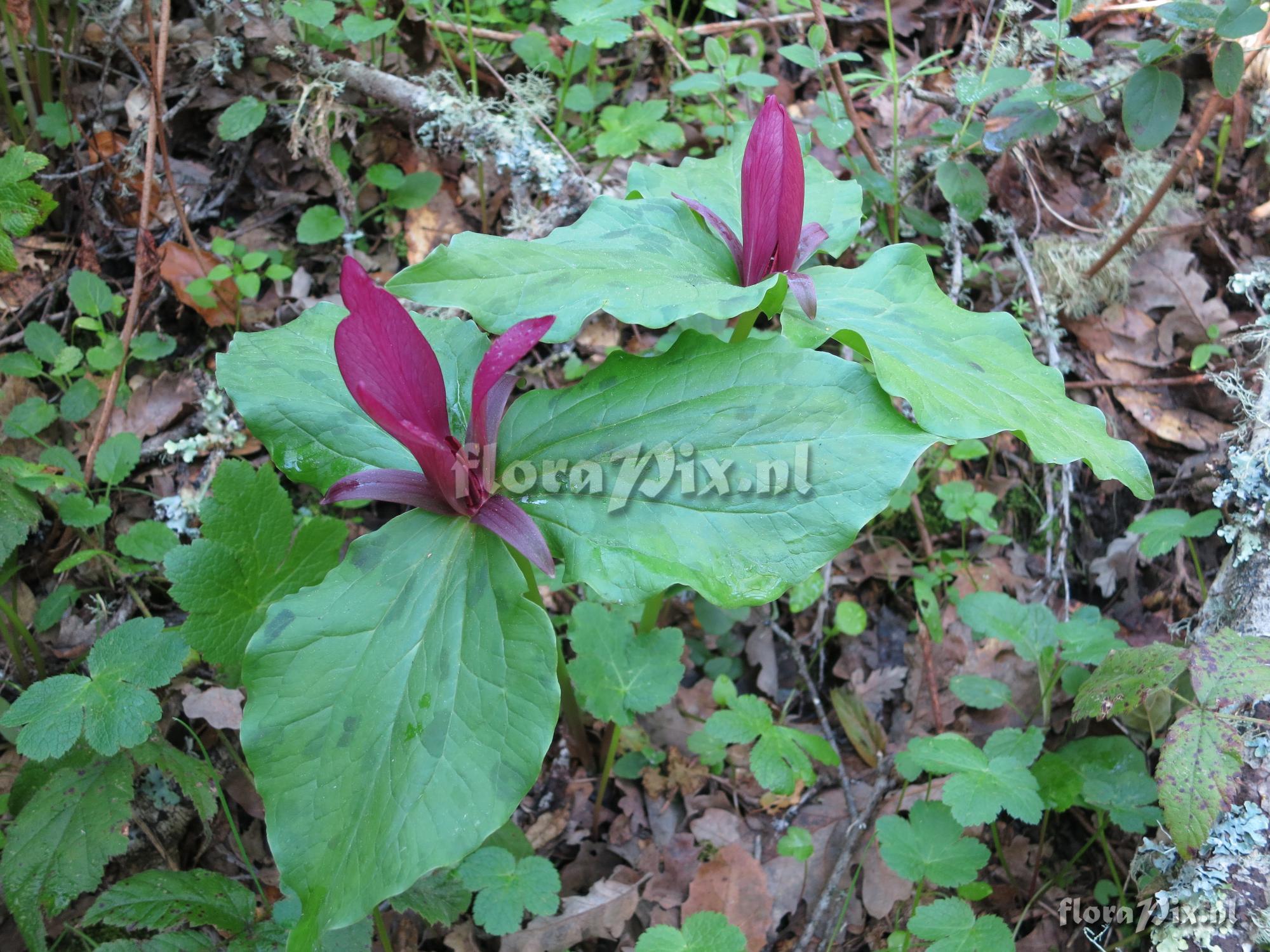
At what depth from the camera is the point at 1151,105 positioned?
7.48ft

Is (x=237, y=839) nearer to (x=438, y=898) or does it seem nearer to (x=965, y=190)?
(x=438, y=898)

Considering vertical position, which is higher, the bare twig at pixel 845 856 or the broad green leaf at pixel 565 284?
the broad green leaf at pixel 565 284

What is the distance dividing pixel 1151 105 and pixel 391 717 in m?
2.50

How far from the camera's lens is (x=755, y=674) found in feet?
8.09

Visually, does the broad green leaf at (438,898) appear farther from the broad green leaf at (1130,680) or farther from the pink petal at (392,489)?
the broad green leaf at (1130,680)

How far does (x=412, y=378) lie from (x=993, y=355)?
40.4 inches

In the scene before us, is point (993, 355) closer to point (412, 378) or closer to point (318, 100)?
point (412, 378)

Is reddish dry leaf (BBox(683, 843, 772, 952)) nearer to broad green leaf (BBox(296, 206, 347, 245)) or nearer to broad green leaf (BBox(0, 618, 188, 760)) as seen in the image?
broad green leaf (BBox(0, 618, 188, 760))

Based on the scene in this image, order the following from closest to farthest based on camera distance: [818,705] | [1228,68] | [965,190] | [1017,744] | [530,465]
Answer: [530,465] < [1017,744] < [1228,68] < [818,705] < [965,190]

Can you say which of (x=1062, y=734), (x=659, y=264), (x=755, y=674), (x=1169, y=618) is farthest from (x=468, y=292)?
(x=1169, y=618)

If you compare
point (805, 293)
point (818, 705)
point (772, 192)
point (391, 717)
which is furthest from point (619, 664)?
point (772, 192)

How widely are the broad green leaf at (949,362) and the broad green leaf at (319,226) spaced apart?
1.82m

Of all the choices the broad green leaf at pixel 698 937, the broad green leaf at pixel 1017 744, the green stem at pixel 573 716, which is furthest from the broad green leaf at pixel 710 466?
the broad green leaf at pixel 1017 744

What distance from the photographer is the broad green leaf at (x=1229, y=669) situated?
1.58m
